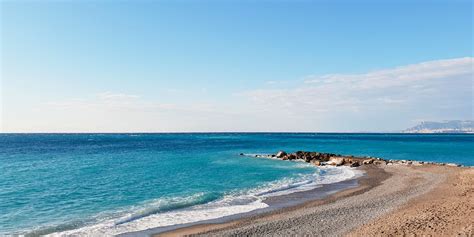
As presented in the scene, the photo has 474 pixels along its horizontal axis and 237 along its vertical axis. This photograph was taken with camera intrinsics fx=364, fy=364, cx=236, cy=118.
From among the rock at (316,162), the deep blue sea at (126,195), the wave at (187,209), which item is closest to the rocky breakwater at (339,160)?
the rock at (316,162)

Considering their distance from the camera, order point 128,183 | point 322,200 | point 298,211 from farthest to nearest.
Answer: point 128,183, point 322,200, point 298,211

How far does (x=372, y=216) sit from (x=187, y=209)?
11361 millimetres

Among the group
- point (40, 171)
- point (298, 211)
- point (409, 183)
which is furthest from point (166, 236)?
point (40, 171)

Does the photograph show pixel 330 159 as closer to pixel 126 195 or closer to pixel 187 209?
pixel 126 195

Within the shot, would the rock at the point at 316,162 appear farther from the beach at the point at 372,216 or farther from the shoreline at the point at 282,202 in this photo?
the beach at the point at 372,216

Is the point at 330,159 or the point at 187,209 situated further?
the point at 330,159

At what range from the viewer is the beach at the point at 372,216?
16.8 metres

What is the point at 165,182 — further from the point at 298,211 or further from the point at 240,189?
the point at 298,211

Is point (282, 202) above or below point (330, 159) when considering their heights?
below

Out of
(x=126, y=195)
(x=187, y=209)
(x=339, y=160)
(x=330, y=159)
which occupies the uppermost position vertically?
(x=339, y=160)

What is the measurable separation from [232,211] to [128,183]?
48.3 feet

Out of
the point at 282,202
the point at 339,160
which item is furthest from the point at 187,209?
the point at 339,160

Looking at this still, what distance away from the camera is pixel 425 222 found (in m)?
17.4

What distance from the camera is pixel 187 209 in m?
23.8
